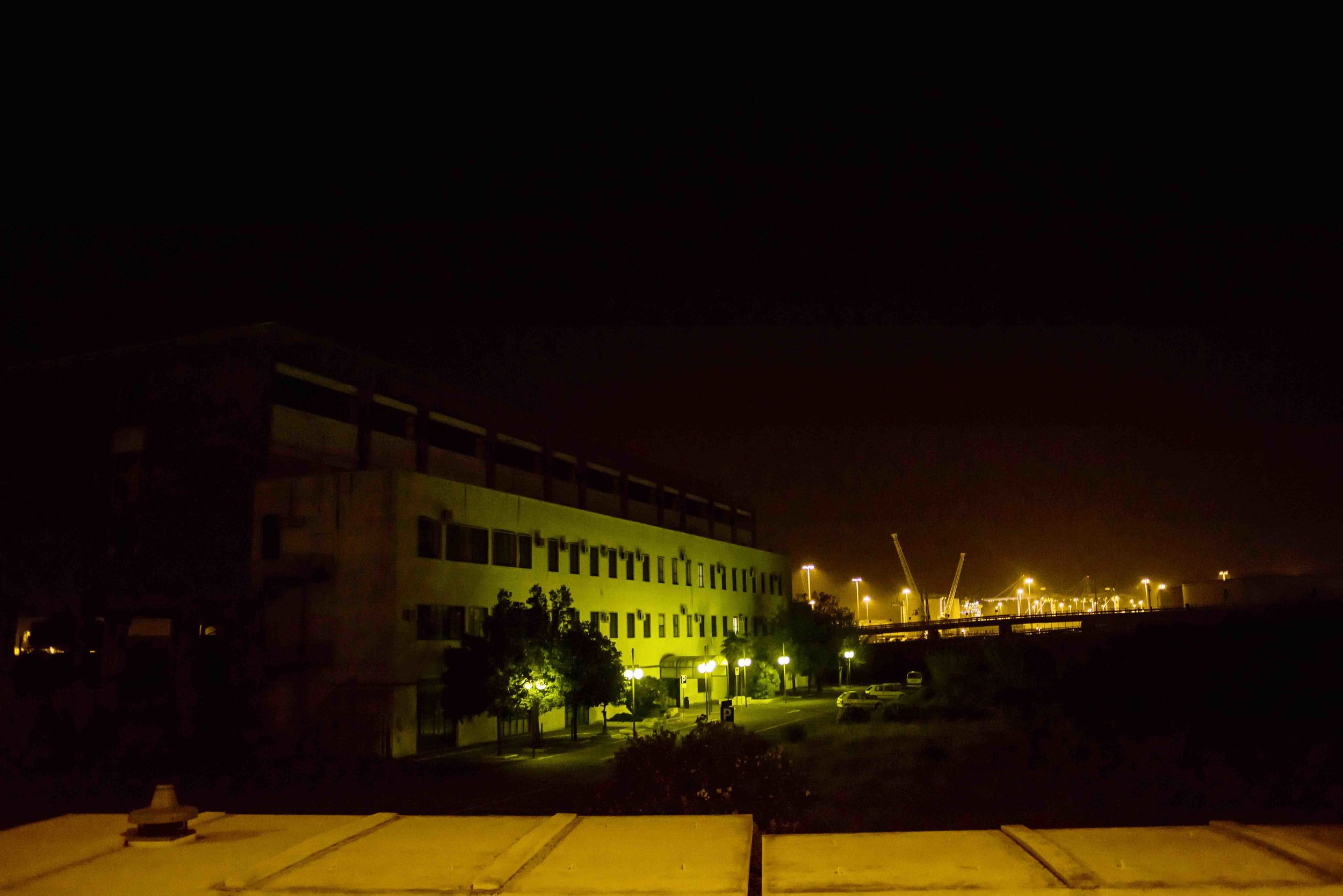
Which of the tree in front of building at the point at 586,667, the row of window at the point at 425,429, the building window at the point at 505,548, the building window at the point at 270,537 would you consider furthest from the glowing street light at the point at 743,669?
the building window at the point at 270,537

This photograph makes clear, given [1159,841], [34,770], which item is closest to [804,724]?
[34,770]

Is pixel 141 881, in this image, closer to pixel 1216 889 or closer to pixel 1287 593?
pixel 1216 889

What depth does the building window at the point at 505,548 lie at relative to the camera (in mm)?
38719

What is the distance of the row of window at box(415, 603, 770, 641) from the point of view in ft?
113

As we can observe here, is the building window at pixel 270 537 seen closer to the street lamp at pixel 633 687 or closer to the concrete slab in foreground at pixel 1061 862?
the street lamp at pixel 633 687

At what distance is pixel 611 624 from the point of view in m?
46.3

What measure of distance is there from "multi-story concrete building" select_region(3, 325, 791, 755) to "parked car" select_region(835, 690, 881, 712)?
8.01 metres

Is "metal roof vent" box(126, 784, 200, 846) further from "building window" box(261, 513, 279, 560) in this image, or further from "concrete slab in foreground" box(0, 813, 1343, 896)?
"building window" box(261, 513, 279, 560)

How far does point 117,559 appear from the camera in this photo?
38.3m

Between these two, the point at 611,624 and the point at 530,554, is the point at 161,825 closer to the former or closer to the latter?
the point at 530,554

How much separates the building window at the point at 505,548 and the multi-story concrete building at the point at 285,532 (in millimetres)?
87

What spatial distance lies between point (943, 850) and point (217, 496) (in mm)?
34303

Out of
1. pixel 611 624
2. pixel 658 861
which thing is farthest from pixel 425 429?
pixel 658 861

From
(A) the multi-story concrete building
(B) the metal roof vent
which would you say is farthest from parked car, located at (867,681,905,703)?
(B) the metal roof vent
